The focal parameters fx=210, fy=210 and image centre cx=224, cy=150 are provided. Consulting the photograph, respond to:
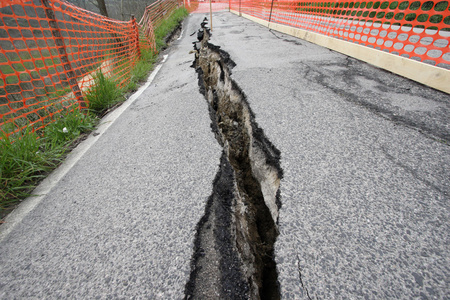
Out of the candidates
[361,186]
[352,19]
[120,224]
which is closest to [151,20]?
[352,19]

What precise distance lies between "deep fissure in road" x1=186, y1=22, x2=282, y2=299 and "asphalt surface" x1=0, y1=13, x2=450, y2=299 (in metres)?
0.07

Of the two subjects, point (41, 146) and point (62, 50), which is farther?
point (62, 50)

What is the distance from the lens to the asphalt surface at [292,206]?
34.9 inches

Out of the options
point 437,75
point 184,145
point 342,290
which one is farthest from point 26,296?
point 437,75

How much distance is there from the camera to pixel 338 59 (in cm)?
342

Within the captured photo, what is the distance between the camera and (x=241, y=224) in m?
1.26

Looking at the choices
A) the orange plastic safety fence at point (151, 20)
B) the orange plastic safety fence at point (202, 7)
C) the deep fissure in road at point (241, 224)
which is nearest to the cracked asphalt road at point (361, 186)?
the deep fissure in road at point (241, 224)

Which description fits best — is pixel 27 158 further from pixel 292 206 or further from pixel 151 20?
pixel 151 20

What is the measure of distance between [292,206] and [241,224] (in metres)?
0.32

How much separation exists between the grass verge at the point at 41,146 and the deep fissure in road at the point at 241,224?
57.7 inches

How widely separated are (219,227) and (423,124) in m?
1.88

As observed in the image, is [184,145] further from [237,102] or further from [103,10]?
[103,10]

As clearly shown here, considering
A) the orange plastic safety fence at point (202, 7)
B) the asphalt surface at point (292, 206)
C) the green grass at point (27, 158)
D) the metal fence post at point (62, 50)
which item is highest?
the orange plastic safety fence at point (202, 7)

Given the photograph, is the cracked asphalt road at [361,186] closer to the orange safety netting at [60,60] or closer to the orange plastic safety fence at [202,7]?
the orange safety netting at [60,60]
